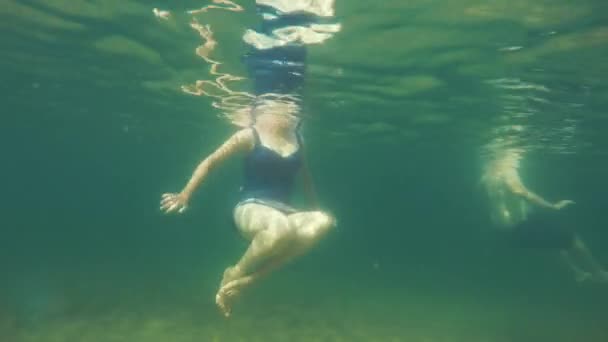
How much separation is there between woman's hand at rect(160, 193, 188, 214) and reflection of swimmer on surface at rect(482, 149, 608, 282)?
16.9m

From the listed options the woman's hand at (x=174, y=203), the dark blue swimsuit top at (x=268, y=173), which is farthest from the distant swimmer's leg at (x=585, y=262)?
the woman's hand at (x=174, y=203)

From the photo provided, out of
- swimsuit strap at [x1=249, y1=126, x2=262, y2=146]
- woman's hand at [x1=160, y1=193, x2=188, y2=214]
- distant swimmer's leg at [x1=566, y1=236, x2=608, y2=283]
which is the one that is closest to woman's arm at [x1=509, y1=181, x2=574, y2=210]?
distant swimmer's leg at [x1=566, y1=236, x2=608, y2=283]

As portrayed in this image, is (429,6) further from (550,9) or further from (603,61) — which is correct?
(603,61)

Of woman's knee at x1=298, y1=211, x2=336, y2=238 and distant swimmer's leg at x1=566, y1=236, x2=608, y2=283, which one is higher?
woman's knee at x1=298, y1=211, x2=336, y2=238

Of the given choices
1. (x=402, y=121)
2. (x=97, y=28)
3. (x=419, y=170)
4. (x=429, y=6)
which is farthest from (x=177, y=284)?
(x=419, y=170)

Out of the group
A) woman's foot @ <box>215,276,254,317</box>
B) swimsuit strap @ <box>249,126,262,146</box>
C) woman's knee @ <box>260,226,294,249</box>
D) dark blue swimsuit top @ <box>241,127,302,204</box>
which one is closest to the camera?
woman's knee @ <box>260,226,294,249</box>

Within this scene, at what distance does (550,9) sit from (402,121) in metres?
15.4

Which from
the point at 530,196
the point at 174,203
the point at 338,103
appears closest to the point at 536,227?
the point at 530,196

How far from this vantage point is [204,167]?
21.1 ft

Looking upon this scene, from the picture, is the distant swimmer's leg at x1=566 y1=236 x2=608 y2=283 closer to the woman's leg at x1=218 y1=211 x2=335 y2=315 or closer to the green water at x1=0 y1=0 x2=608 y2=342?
the green water at x1=0 y1=0 x2=608 y2=342

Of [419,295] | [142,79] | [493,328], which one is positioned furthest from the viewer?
[419,295]

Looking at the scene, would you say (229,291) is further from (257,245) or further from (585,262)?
(585,262)

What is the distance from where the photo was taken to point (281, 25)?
11359 millimetres

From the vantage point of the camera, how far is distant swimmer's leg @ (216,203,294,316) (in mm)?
5305
